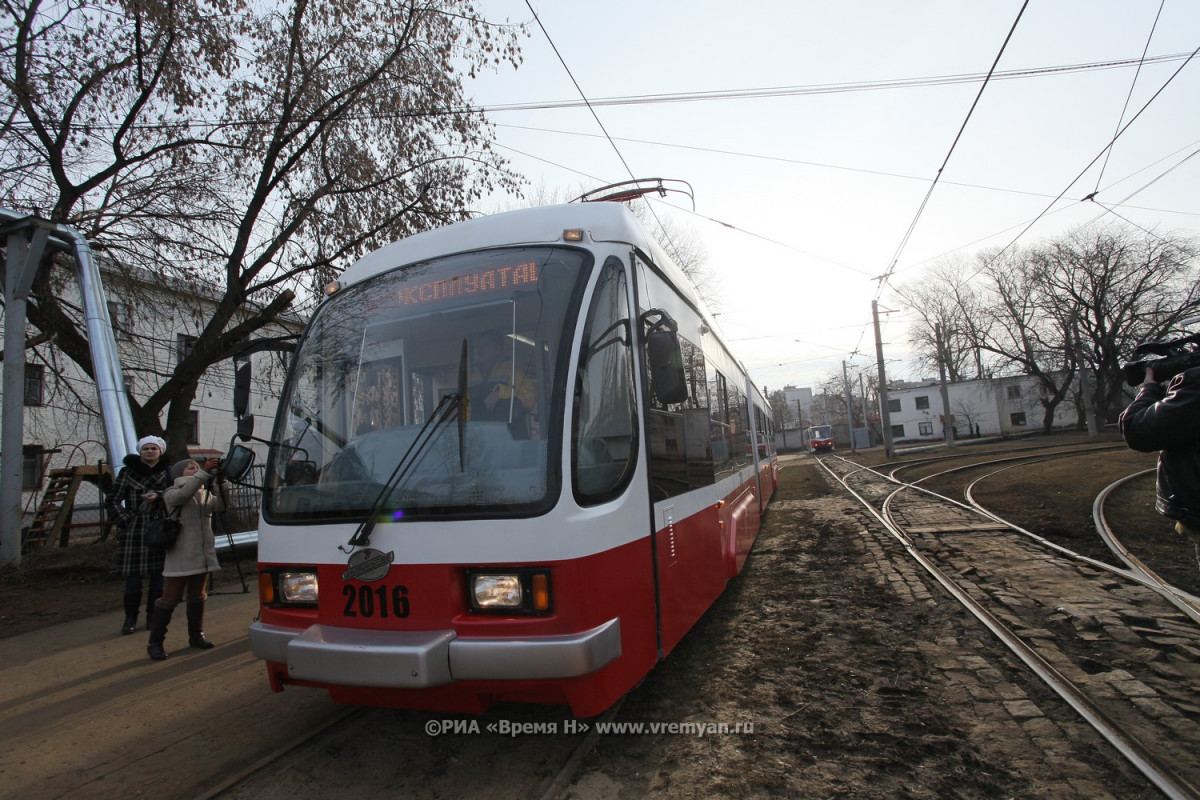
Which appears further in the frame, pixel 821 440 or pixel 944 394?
pixel 821 440

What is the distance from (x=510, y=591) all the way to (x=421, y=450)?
800 millimetres

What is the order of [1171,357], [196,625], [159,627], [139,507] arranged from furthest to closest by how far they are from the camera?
1. [139,507]
2. [196,625]
3. [159,627]
4. [1171,357]

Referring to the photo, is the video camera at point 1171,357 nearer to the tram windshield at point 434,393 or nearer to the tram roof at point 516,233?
the tram roof at point 516,233

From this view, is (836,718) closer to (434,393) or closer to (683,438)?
(683,438)

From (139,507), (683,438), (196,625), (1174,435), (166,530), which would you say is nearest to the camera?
(1174,435)

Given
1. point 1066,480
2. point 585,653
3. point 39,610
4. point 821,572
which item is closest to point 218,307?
point 39,610

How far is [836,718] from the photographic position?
352 centimetres

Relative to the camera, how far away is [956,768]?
296cm

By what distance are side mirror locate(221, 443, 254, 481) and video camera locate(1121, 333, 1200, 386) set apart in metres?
4.37

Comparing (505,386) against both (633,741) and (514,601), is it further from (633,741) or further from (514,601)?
(633,741)

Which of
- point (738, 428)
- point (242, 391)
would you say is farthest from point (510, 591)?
point (738, 428)

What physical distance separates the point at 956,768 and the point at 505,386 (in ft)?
8.69

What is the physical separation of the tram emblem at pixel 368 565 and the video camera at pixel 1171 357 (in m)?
3.42

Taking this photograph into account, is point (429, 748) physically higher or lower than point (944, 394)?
lower
